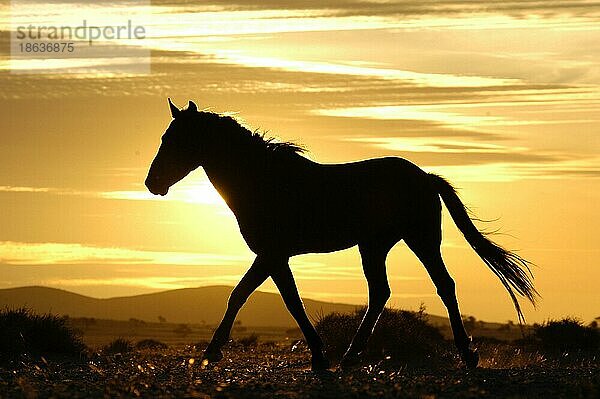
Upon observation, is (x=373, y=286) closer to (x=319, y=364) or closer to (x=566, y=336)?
(x=319, y=364)

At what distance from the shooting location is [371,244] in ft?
45.4

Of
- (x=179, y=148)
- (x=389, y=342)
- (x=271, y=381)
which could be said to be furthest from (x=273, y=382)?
(x=389, y=342)

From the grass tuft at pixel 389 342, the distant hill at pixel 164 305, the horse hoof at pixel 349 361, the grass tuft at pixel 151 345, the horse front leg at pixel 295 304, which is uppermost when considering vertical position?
the horse front leg at pixel 295 304

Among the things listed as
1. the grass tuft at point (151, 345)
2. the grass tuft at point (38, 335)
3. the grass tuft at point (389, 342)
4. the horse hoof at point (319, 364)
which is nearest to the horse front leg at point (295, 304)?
the horse hoof at point (319, 364)

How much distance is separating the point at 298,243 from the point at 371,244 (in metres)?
1.07

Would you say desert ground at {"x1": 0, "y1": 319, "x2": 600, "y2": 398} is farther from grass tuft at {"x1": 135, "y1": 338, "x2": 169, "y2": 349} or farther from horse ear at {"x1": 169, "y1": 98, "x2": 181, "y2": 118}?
grass tuft at {"x1": 135, "y1": 338, "x2": 169, "y2": 349}

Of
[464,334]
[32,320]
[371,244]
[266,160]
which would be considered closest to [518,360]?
[464,334]

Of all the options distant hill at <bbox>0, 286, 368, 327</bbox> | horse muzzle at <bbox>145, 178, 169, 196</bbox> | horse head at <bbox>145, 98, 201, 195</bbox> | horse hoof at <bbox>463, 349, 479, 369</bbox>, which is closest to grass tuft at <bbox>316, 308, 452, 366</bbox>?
horse hoof at <bbox>463, 349, 479, 369</bbox>

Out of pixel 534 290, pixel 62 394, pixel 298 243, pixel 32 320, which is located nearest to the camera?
pixel 62 394

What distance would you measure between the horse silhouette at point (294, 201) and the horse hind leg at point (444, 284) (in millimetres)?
21

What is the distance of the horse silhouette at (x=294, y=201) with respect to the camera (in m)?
13.3

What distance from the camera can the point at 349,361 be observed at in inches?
535

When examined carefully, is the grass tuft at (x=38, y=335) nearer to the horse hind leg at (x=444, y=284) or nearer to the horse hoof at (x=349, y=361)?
the horse hoof at (x=349, y=361)

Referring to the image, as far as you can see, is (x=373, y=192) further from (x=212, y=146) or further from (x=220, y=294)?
(x=220, y=294)
